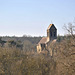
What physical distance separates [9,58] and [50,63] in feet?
18.6

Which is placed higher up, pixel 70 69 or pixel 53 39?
pixel 53 39

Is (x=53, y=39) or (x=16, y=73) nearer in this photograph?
(x=16, y=73)

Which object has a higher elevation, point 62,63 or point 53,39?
point 53,39

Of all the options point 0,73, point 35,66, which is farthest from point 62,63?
point 0,73

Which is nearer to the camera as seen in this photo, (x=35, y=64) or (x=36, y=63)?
(x=35, y=64)

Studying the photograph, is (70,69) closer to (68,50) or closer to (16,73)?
(68,50)

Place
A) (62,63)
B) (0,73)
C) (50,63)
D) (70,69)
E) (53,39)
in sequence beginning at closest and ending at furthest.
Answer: (0,73)
(70,69)
(62,63)
(50,63)
(53,39)

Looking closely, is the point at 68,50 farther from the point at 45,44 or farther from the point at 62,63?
the point at 45,44

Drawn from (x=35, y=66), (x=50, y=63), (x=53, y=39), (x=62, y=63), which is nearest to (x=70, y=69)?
(x=62, y=63)

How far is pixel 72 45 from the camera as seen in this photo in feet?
66.4

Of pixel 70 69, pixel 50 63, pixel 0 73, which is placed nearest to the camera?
pixel 0 73

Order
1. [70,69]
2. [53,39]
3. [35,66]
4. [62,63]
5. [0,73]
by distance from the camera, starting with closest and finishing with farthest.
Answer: [0,73] → [70,69] → [62,63] → [35,66] → [53,39]

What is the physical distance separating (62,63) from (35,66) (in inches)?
113

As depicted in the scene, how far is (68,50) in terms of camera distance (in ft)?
65.7
